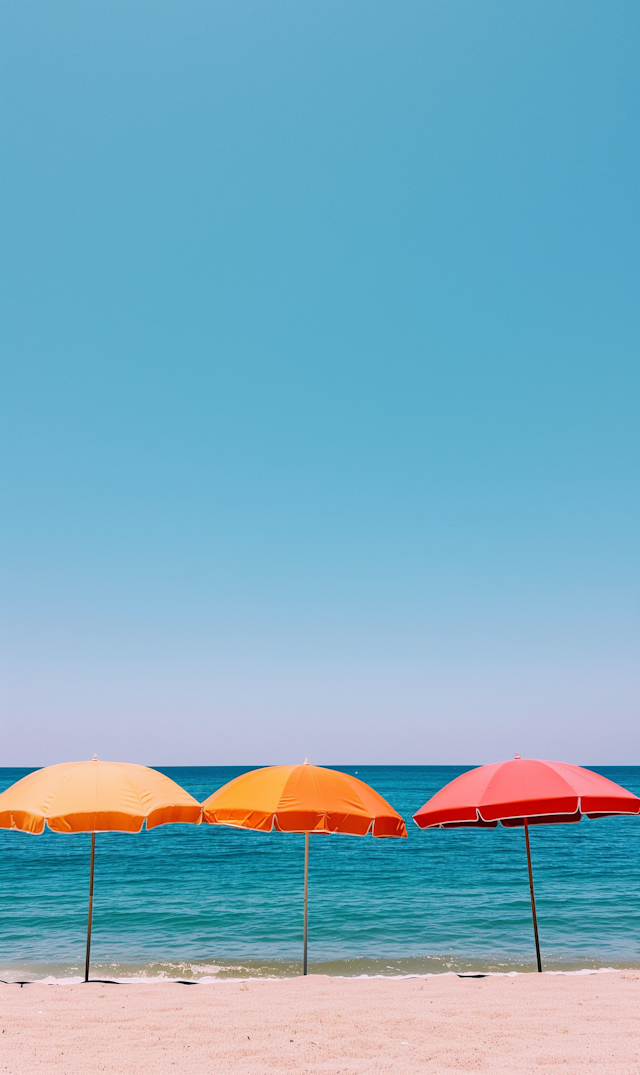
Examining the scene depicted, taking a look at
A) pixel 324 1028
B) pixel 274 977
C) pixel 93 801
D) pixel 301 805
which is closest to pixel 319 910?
pixel 274 977

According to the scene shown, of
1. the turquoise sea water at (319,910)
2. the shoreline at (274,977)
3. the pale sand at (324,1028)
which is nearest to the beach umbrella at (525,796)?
the pale sand at (324,1028)

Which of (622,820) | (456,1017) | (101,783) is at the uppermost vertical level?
(101,783)

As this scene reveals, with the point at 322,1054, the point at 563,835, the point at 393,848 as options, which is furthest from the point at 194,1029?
the point at 563,835

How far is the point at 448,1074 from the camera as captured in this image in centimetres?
545

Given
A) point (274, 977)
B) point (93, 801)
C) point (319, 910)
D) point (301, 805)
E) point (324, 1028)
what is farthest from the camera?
point (319, 910)

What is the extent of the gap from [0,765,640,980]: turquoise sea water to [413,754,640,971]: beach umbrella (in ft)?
20.3

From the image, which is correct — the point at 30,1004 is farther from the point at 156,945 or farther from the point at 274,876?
the point at 274,876

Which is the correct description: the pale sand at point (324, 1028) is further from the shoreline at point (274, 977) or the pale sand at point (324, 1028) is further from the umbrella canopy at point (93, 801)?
the umbrella canopy at point (93, 801)

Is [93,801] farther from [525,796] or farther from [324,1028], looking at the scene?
[525,796]

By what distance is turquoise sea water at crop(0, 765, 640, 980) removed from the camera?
41.3 feet

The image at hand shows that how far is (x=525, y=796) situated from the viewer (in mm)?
6867

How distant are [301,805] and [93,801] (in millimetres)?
2118

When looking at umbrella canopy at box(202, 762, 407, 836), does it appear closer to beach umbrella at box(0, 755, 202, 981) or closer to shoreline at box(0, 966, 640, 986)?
beach umbrella at box(0, 755, 202, 981)

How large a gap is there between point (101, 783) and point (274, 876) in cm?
1816
